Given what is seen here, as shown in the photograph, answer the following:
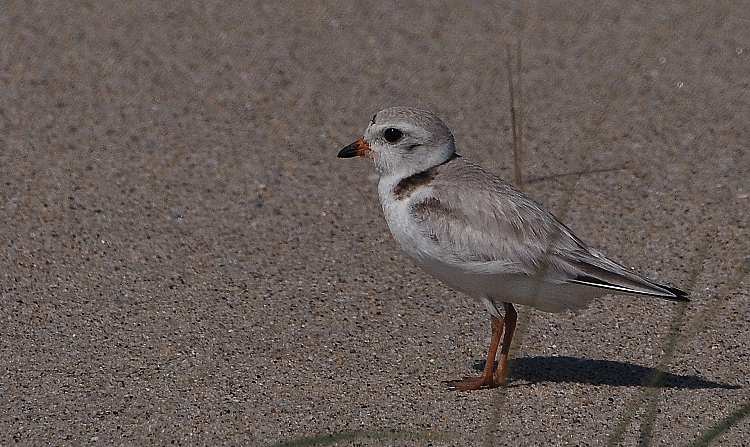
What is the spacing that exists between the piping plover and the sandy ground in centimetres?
16

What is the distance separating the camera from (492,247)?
390 centimetres

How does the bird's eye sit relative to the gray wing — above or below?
above

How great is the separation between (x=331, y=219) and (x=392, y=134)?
1252 mm

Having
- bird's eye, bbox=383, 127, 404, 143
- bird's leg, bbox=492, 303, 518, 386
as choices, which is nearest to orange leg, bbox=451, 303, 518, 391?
bird's leg, bbox=492, 303, 518, 386

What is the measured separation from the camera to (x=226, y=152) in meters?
5.92

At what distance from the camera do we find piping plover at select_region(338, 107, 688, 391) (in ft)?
12.7

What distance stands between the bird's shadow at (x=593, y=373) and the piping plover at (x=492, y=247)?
0.55ft

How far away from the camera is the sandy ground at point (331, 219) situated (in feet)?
12.8

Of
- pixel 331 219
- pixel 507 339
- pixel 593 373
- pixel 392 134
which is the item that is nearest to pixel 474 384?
pixel 507 339

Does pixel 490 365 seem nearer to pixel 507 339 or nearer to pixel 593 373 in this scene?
pixel 507 339

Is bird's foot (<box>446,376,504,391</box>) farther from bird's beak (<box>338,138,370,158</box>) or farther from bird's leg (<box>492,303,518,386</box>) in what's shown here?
bird's beak (<box>338,138,370,158</box>)

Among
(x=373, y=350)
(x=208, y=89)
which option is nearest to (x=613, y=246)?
(x=373, y=350)

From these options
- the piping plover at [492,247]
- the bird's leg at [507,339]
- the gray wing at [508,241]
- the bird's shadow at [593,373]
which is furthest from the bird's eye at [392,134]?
the bird's shadow at [593,373]

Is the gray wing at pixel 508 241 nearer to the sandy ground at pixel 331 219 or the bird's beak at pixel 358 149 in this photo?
the sandy ground at pixel 331 219
